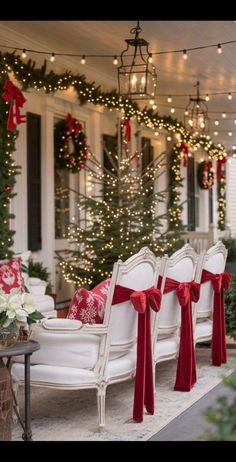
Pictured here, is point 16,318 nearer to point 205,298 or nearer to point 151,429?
point 151,429

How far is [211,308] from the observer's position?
7.21 m

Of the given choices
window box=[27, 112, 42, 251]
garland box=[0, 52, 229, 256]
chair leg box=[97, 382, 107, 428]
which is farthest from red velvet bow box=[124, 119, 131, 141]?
chair leg box=[97, 382, 107, 428]

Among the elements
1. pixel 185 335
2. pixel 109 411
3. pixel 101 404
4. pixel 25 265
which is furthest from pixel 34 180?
pixel 101 404

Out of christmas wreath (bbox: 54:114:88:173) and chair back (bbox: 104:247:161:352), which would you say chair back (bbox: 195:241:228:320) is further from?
christmas wreath (bbox: 54:114:88:173)

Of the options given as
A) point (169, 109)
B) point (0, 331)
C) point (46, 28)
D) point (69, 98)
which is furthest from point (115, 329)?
point (169, 109)

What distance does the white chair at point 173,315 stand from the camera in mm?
6031

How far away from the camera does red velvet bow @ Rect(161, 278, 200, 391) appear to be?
612 centimetres

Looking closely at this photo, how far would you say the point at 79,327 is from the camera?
4.99 metres

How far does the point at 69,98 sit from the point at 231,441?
9.53 m

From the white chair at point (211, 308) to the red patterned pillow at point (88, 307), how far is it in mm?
1840

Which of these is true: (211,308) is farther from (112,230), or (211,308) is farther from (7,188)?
(7,188)

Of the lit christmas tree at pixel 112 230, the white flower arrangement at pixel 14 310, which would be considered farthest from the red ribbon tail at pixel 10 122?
the white flower arrangement at pixel 14 310

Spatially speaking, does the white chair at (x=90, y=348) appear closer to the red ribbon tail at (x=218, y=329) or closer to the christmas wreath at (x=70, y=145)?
the red ribbon tail at (x=218, y=329)
